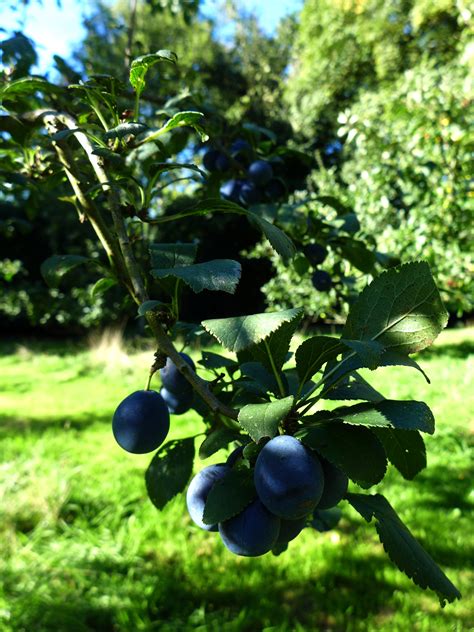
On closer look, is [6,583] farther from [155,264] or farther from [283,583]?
[155,264]

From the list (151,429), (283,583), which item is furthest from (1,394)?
(151,429)

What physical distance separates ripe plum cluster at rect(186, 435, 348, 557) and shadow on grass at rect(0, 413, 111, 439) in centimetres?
278

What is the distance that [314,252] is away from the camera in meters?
0.99

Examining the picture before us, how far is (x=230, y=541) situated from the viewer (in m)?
0.47

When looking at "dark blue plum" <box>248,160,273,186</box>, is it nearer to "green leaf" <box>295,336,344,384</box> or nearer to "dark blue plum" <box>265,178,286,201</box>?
"dark blue plum" <box>265,178,286,201</box>

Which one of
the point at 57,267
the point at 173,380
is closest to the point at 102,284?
the point at 57,267

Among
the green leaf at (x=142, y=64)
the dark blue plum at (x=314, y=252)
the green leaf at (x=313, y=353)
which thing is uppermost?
the green leaf at (x=142, y=64)

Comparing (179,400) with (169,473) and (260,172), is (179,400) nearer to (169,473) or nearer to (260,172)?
(169,473)

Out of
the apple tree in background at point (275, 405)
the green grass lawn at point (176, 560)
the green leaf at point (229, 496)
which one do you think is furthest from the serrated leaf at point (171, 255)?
the green grass lawn at point (176, 560)

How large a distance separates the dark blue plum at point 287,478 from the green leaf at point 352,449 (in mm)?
18

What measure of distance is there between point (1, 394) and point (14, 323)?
13.2ft

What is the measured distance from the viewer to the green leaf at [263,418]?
40 centimetres

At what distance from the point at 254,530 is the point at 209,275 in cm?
23

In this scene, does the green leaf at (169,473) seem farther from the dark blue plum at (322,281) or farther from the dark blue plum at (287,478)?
the dark blue plum at (322,281)
